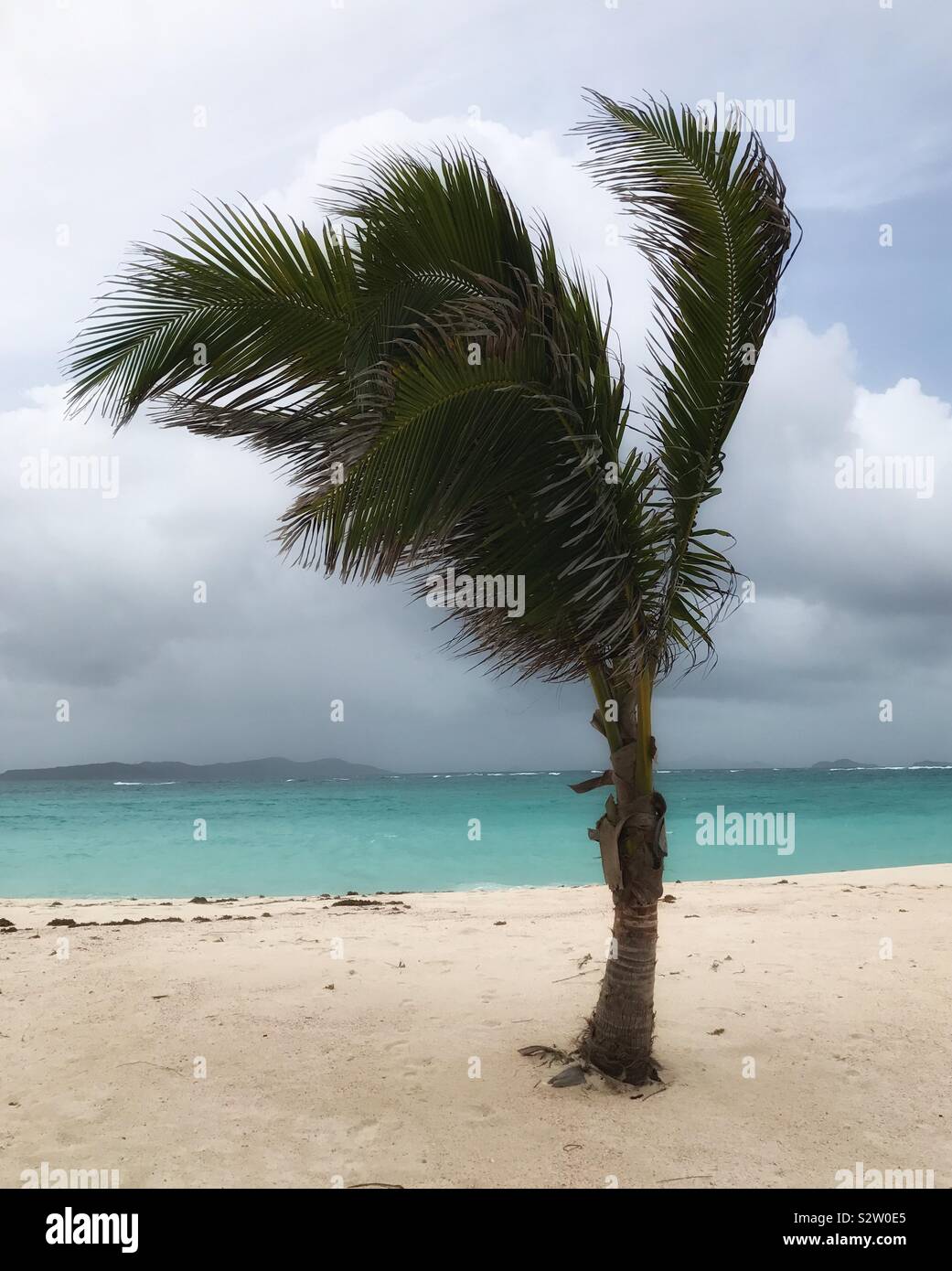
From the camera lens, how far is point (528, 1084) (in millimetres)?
4664

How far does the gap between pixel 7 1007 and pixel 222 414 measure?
14.2 feet

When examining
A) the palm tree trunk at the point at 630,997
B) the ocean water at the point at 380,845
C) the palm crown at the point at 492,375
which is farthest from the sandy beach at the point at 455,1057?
the ocean water at the point at 380,845

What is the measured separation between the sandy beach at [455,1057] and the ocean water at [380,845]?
22.0ft

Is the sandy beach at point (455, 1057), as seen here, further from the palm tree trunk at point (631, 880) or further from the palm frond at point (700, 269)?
the palm frond at point (700, 269)

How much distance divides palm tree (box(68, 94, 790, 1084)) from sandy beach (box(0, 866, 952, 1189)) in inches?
26.6

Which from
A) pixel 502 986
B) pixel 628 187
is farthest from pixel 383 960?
pixel 628 187

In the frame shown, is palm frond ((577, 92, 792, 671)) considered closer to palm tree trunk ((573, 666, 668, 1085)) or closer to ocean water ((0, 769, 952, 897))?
palm tree trunk ((573, 666, 668, 1085))

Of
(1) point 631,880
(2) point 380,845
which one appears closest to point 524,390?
(1) point 631,880

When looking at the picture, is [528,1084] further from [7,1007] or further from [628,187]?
[628,187]

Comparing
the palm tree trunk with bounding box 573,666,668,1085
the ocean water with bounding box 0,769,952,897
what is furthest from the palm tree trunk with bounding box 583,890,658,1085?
the ocean water with bounding box 0,769,952,897

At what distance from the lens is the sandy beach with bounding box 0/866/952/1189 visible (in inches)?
153

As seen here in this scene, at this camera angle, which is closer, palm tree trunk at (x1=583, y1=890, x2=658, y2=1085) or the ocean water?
palm tree trunk at (x1=583, y1=890, x2=658, y2=1085)

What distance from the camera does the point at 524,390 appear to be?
13.4ft

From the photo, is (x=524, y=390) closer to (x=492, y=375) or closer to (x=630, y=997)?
(x=492, y=375)
